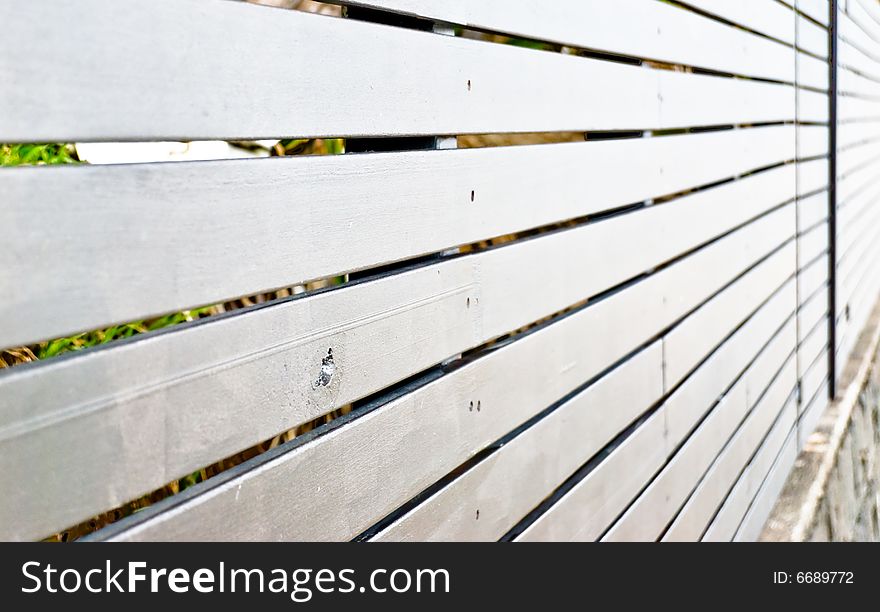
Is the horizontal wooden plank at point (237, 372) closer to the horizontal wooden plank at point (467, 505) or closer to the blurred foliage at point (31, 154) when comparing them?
the horizontal wooden plank at point (467, 505)

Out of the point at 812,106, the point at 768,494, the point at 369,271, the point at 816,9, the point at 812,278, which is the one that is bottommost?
the point at 768,494

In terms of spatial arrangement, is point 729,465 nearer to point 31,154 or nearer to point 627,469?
point 627,469

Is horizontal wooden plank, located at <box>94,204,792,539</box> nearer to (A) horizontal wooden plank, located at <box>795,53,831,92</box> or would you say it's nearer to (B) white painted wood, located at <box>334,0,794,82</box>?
(B) white painted wood, located at <box>334,0,794,82</box>

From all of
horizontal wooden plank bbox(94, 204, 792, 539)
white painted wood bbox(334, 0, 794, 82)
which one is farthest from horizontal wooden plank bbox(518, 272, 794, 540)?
white painted wood bbox(334, 0, 794, 82)

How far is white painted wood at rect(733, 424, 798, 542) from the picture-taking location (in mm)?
4212

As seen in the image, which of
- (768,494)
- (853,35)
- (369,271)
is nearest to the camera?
(369,271)

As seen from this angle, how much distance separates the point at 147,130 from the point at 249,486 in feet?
1.44

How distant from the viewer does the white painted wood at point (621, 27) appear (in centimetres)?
175

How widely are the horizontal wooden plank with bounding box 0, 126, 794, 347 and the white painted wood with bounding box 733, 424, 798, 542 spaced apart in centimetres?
266

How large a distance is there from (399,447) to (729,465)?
102 inches

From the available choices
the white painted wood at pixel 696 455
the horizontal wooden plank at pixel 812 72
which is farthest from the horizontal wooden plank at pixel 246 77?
the horizontal wooden plank at pixel 812 72

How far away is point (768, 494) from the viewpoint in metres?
4.64
